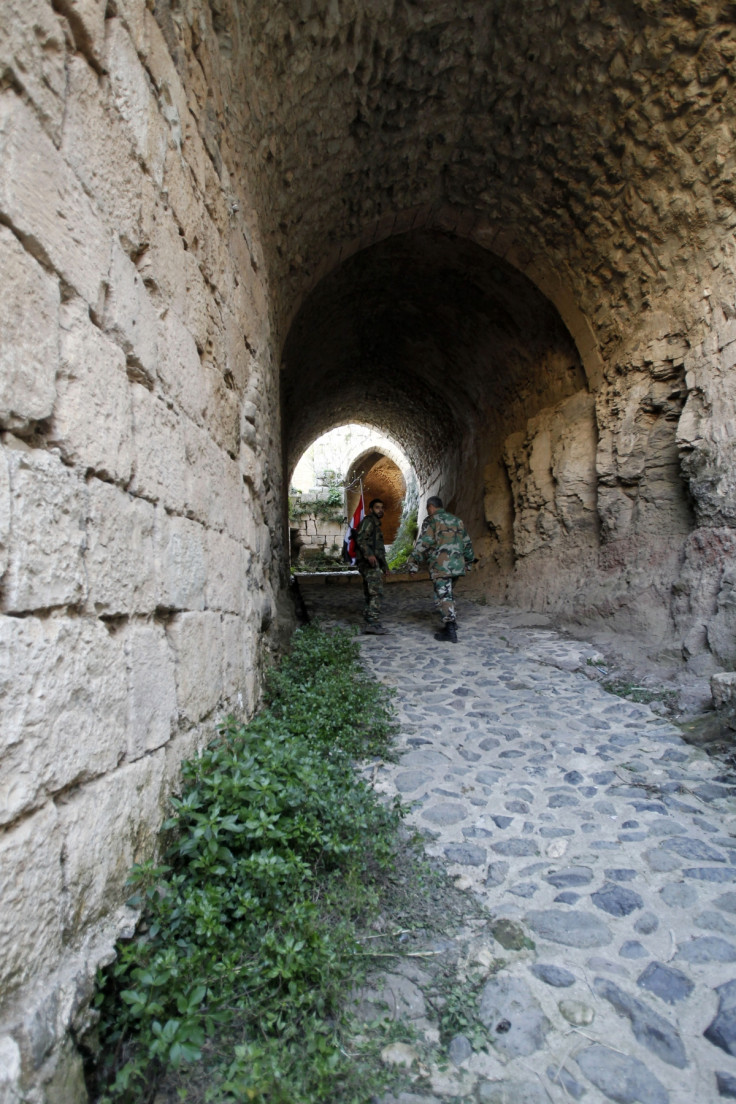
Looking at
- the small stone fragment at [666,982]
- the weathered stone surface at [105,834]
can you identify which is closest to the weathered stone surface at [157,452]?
the weathered stone surface at [105,834]

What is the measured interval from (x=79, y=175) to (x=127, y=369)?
1.67ft

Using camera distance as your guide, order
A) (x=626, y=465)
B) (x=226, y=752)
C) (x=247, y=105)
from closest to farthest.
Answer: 1. (x=226, y=752)
2. (x=247, y=105)
3. (x=626, y=465)

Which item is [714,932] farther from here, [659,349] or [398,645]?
[659,349]

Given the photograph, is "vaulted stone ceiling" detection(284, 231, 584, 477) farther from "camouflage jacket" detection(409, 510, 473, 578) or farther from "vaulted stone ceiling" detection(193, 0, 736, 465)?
"camouflage jacket" detection(409, 510, 473, 578)

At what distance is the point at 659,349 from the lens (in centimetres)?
542

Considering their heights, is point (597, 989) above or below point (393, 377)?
below

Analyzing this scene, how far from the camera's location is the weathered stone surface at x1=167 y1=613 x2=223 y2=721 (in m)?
2.10

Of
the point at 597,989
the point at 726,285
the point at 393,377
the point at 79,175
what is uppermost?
the point at 393,377

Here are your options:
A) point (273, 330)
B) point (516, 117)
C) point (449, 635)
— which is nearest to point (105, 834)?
point (273, 330)

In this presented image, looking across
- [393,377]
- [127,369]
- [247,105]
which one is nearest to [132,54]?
[127,369]

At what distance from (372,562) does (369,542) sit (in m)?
0.26

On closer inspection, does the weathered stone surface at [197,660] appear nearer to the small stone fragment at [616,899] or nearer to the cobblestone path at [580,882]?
the cobblestone path at [580,882]

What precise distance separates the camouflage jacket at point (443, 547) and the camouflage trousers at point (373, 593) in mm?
505

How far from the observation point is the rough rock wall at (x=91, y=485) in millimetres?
1169
